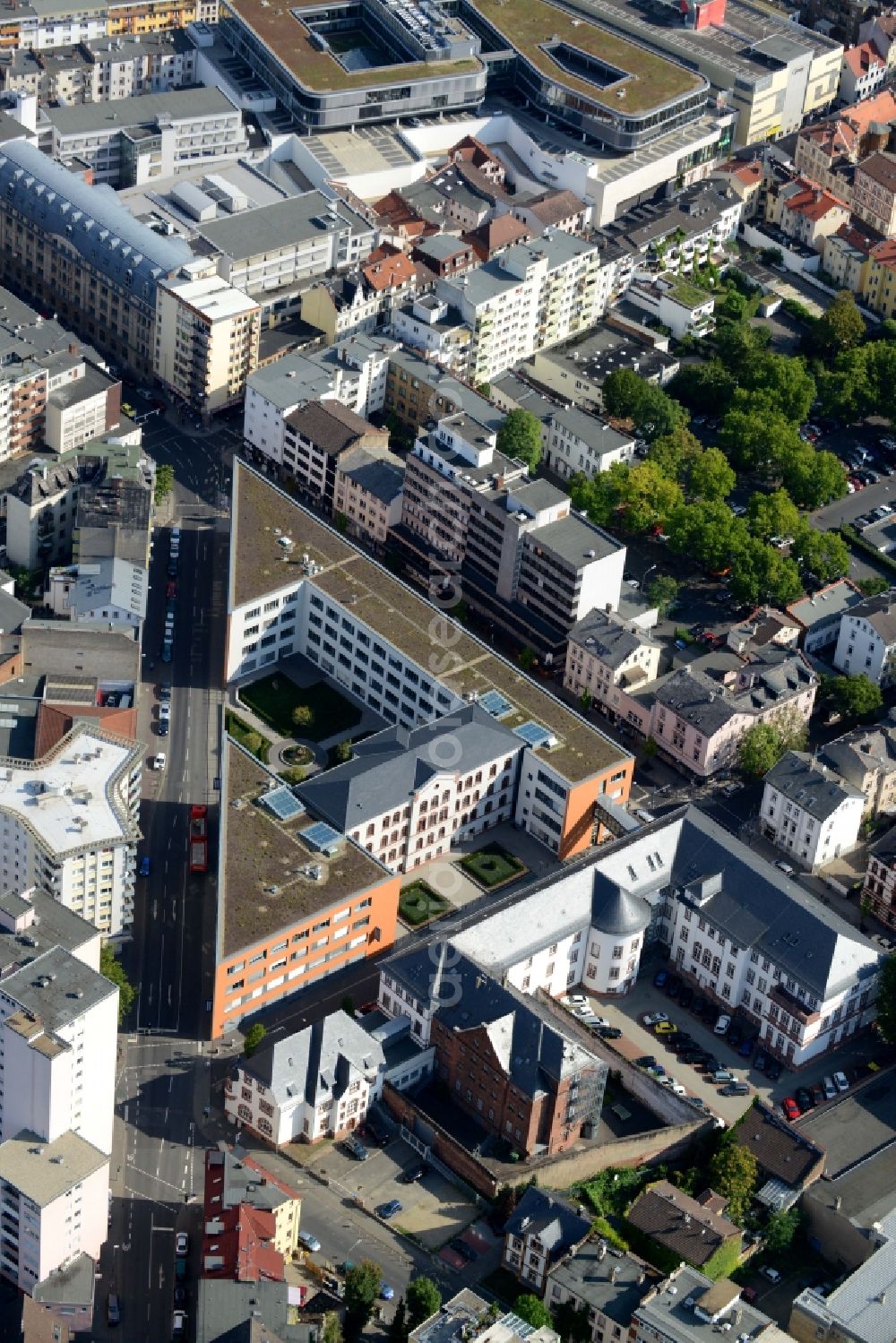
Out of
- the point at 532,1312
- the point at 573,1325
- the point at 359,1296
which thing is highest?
the point at 532,1312

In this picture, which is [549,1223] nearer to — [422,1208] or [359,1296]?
[422,1208]

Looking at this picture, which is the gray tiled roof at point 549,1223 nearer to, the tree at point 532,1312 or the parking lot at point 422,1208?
the tree at point 532,1312

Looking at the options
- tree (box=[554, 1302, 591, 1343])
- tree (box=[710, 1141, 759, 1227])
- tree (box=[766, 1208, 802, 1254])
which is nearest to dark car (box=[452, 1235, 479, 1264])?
tree (box=[554, 1302, 591, 1343])

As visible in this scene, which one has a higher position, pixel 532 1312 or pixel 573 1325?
pixel 532 1312

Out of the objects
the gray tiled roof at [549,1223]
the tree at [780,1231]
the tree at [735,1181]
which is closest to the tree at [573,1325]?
the gray tiled roof at [549,1223]

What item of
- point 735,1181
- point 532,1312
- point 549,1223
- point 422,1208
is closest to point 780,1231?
point 735,1181

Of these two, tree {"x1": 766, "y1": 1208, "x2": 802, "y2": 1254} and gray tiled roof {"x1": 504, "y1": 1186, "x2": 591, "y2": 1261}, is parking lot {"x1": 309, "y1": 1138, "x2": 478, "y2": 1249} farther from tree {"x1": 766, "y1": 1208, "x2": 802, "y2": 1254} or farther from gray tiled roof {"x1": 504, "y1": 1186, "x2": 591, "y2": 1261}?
tree {"x1": 766, "y1": 1208, "x2": 802, "y2": 1254}
